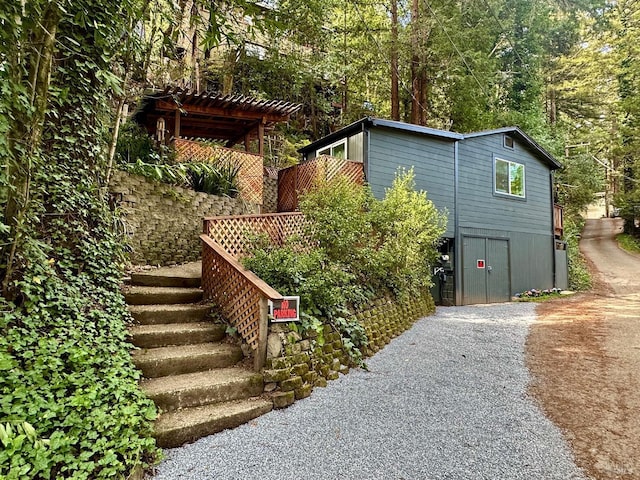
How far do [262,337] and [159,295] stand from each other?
66.2 inches

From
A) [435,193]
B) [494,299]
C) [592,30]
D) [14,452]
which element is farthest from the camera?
[592,30]

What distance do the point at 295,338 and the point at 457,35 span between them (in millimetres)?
13436

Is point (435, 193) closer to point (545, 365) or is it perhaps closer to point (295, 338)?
point (545, 365)

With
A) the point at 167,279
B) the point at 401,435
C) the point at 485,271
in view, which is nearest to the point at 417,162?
the point at 485,271

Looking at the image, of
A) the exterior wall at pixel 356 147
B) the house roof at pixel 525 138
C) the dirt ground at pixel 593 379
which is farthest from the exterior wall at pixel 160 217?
the house roof at pixel 525 138

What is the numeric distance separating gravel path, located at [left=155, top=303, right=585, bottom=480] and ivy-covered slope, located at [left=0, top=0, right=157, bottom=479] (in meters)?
0.58

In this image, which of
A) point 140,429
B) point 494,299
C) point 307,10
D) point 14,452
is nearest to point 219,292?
point 140,429

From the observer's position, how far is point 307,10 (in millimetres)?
13352

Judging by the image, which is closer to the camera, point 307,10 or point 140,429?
point 140,429

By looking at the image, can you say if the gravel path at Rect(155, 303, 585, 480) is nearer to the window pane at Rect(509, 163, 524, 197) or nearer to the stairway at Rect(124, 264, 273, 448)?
the stairway at Rect(124, 264, 273, 448)

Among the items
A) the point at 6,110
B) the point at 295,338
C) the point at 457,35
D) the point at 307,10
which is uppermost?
the point at 307,10

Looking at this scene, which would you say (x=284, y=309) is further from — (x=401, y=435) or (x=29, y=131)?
(x=29, y=131)

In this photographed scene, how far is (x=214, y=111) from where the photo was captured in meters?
9.70

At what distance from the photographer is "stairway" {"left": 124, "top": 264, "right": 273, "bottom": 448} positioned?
3010 millimetres
